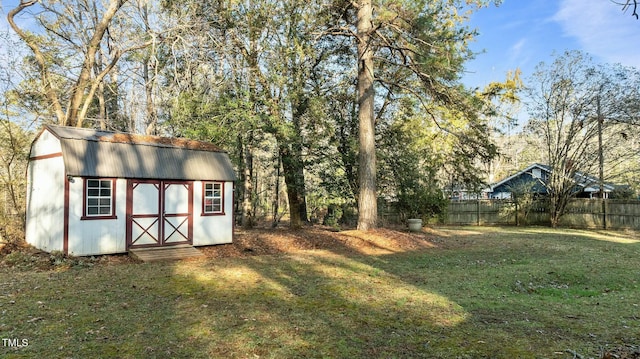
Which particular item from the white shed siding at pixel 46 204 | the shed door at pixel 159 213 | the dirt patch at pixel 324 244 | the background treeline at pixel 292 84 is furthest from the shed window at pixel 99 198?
the background treeline at pixel 292 84

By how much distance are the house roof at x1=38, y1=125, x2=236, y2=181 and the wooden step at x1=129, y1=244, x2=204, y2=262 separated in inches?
80.5

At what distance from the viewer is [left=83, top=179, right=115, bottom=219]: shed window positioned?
9.87 metres

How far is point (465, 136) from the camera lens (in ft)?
48.2

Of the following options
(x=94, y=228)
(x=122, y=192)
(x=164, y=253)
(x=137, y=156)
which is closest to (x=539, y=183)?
(x=164, y=253)

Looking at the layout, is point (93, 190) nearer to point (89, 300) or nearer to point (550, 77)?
point (89, 300)

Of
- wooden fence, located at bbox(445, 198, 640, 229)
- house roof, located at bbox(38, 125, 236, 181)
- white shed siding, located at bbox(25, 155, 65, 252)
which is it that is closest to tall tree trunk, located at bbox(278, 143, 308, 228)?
house roof, located at bbox(38, 125, 236, 181)

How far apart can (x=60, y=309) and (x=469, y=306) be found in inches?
237

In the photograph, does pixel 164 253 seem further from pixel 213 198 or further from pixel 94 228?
pixel 213 198

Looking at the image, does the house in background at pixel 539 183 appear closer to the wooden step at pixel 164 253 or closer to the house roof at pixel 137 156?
the house roof at pixel 137 156

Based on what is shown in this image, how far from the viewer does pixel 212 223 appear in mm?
12125

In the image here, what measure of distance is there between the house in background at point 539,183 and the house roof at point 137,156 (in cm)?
1827

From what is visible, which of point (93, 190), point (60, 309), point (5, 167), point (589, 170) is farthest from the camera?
point (589, 170)

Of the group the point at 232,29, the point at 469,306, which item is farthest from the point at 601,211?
the point at 232,29

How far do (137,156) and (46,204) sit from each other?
2691 millimetres
